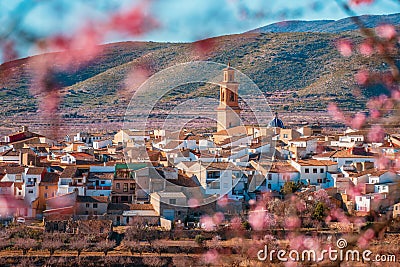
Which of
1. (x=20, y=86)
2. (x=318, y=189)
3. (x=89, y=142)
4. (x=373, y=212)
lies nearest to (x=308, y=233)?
(x=373, y=212)

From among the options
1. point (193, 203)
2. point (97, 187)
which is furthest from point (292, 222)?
point (97, 187)

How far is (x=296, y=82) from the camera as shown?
5600cm

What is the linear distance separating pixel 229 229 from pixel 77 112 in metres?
30.2

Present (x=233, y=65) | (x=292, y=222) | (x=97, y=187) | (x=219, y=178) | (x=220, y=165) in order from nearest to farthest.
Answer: (x=292, y=222)
(x=97, y=187)
(x=219, y=178)
(x=220, y=165)
(x=233, y=65)

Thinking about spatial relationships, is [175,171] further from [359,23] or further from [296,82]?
[296,82]

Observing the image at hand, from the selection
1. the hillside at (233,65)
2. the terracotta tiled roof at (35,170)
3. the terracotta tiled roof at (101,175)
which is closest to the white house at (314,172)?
the terracotta tiled roof at (101,175)

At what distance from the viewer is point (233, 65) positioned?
56938mm

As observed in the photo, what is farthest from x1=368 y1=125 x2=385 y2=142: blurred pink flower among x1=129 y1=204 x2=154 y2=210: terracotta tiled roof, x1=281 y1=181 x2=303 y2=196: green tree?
x1=129 y1=204 x2=154 y2=210: terracotta tiled roof

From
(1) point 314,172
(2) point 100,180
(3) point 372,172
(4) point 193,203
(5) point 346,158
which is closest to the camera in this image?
(4) point 193,203

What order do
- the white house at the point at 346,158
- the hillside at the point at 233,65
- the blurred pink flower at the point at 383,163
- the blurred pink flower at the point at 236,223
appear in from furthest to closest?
the hillside at the point at 233,65, the white house at the point at 346,158, the blurred pink flower at the point at 383,163, the blurred pink flower at the point at 236,223

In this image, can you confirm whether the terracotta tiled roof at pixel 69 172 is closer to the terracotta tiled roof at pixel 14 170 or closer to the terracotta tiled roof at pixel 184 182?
the terracotta tiled roof at pixel 14 170

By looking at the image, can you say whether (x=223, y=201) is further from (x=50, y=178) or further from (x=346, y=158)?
(x=346, y=158)

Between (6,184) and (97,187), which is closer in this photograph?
(6,184)

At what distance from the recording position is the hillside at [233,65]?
150 feet
